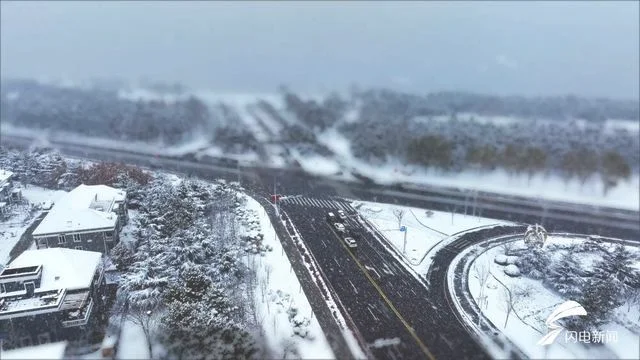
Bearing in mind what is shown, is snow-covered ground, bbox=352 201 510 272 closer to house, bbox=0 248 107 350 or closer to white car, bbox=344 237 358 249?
white car, bbox=344 237 358 249

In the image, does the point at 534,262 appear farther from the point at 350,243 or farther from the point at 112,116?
the point at 112,116

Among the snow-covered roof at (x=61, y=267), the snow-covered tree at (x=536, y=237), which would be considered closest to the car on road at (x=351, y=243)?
the snow-covered tree at (x=536, y=237)

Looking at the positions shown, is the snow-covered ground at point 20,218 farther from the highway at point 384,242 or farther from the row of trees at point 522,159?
the row of trees at point 522,159

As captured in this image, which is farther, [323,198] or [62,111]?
[62,111]

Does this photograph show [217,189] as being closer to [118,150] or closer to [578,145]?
[118,150]

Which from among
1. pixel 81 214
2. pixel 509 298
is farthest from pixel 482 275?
pixel 81 214

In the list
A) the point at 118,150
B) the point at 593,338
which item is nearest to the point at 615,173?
the point at 593,338

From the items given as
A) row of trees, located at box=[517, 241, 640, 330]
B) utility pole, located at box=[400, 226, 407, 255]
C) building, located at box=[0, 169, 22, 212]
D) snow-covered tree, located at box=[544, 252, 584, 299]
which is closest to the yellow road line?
utility pole, located at box=[400, 226, 407, 255]

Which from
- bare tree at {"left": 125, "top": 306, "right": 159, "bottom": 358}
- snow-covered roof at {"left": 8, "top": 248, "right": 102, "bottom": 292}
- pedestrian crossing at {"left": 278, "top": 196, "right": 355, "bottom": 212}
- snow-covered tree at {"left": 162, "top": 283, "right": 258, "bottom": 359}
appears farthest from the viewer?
pedestrian crossing at {"left": 278, "top": 196, "right": 355, "bottom": 212}
